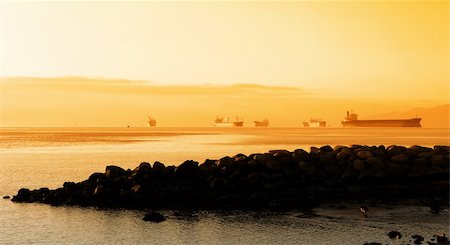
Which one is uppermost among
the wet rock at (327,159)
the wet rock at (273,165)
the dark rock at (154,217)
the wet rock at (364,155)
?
the wet rock at (364,155)

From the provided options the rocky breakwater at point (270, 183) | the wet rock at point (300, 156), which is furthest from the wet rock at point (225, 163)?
the wet rock at point (300, 156)

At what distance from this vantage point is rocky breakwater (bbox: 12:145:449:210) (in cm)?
2931

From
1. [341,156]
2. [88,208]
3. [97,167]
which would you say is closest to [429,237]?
[341,156]

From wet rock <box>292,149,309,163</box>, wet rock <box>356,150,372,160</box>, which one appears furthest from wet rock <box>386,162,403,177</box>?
wet rock <box>292,149,309,163</box>

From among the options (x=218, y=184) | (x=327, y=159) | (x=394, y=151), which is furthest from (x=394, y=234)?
(x=394, y=151)

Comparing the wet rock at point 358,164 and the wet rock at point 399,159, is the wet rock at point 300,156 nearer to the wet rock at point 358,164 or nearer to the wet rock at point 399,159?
the wet rock at point 358,164

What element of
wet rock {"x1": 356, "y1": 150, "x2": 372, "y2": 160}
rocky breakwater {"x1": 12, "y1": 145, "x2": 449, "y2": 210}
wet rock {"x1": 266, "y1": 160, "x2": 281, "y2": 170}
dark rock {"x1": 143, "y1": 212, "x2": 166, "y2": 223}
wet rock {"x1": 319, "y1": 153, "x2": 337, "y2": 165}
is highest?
wet rock {"x1": 356, "y1": 150, "x2": 372, "y2": 160}

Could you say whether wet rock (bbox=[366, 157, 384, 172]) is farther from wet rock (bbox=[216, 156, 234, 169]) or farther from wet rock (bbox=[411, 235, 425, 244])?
wet rock (bbox=[411, 235, 425, 244])

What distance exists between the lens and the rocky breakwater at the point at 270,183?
29312 mm

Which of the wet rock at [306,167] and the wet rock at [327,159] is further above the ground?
the wet rock at [327,159]

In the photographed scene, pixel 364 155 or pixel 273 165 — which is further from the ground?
pixel 364 155

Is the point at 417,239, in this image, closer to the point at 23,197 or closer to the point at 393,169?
the point at 393,169

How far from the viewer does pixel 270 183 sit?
31062 millimetres

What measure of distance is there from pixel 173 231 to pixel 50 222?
19.3ft
